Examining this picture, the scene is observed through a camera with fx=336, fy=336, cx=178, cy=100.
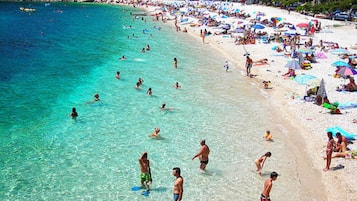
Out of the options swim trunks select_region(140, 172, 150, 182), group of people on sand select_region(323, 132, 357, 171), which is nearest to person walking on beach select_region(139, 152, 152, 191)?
swim trunks select_region(140, 172, 150, 182)

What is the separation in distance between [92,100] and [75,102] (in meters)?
1.04

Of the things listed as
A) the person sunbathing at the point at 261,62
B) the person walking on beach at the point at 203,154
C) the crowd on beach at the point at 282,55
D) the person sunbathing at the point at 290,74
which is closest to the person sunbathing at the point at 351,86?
the crowd on beach at the point at 282,55

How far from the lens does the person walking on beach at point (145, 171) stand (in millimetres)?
10789

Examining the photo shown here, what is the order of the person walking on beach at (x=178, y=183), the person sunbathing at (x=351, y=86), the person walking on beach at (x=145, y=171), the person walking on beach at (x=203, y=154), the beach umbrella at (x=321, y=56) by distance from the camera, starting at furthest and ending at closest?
the beach umbrella at (x=321, y=56)
the person sunbathing at (x=351, y=86)
the person walking on beach at (x=203, y=154)
the person walking on beach at (x=145, y=171)
the person walking on beach at (x=178, y=183)

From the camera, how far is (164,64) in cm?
3028

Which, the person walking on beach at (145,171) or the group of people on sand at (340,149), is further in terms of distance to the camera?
the group of people on sand at (340,149)

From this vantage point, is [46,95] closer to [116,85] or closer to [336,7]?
[116,85]

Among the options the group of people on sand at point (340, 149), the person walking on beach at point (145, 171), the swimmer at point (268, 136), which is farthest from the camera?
the swimmer at point (268, 136)

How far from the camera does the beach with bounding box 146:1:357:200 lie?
12.1 meters

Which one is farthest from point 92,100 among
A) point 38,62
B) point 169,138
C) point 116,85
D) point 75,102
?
Answer: point 38,62

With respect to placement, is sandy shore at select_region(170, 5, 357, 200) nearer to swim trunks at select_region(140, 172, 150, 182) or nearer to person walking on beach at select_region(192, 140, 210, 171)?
person walking on beach at select_region(192, 140, 210, 171)

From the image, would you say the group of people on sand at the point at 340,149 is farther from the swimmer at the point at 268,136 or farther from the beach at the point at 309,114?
the swimmer at the point at 268,136

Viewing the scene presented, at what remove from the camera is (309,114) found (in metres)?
18.0

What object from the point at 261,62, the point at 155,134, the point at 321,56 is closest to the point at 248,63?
the point at 261,62
